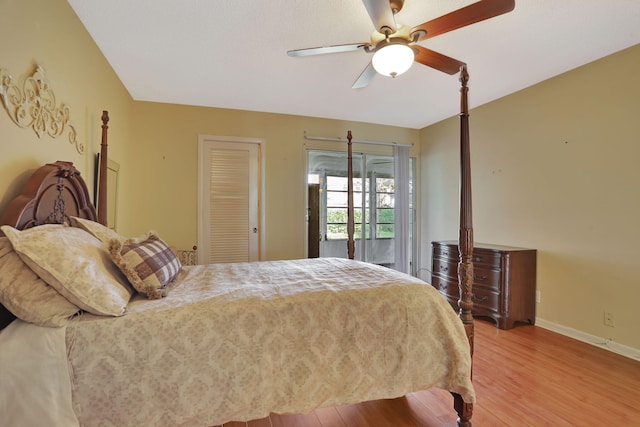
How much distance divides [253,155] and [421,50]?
257 cm

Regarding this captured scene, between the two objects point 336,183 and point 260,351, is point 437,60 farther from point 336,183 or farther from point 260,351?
point 336,183

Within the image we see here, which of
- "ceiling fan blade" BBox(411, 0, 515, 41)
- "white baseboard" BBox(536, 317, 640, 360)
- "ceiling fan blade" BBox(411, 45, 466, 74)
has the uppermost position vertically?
"ceiling fan blade" BBox(411, 0, 515, 41)

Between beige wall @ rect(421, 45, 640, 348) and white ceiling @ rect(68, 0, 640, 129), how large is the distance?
278mm

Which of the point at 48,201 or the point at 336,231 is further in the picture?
the point at 336,231

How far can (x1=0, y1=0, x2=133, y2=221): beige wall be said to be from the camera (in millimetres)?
1387

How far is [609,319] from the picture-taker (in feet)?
8.16

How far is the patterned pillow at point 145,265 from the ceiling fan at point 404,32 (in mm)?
1482

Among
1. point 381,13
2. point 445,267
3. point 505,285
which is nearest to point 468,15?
point 381,13

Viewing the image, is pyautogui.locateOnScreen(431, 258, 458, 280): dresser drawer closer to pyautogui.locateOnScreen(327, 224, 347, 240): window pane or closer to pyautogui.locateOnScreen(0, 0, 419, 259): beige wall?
pyautogui.locateOnScreen(327, 224, 347, 240): window pane

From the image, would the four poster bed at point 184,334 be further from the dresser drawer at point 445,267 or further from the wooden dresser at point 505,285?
the dresser drawer at point 445,267

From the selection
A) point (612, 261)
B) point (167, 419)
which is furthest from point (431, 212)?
point (167, 419)

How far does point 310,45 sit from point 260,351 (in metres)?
2.26

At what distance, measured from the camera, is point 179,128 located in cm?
361

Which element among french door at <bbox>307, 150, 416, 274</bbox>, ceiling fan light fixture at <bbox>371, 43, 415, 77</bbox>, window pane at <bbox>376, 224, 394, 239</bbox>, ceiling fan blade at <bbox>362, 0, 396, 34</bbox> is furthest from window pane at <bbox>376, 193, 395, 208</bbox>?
ceiling fan blade at <bbox>362, 0, 396, 34</bbox>
